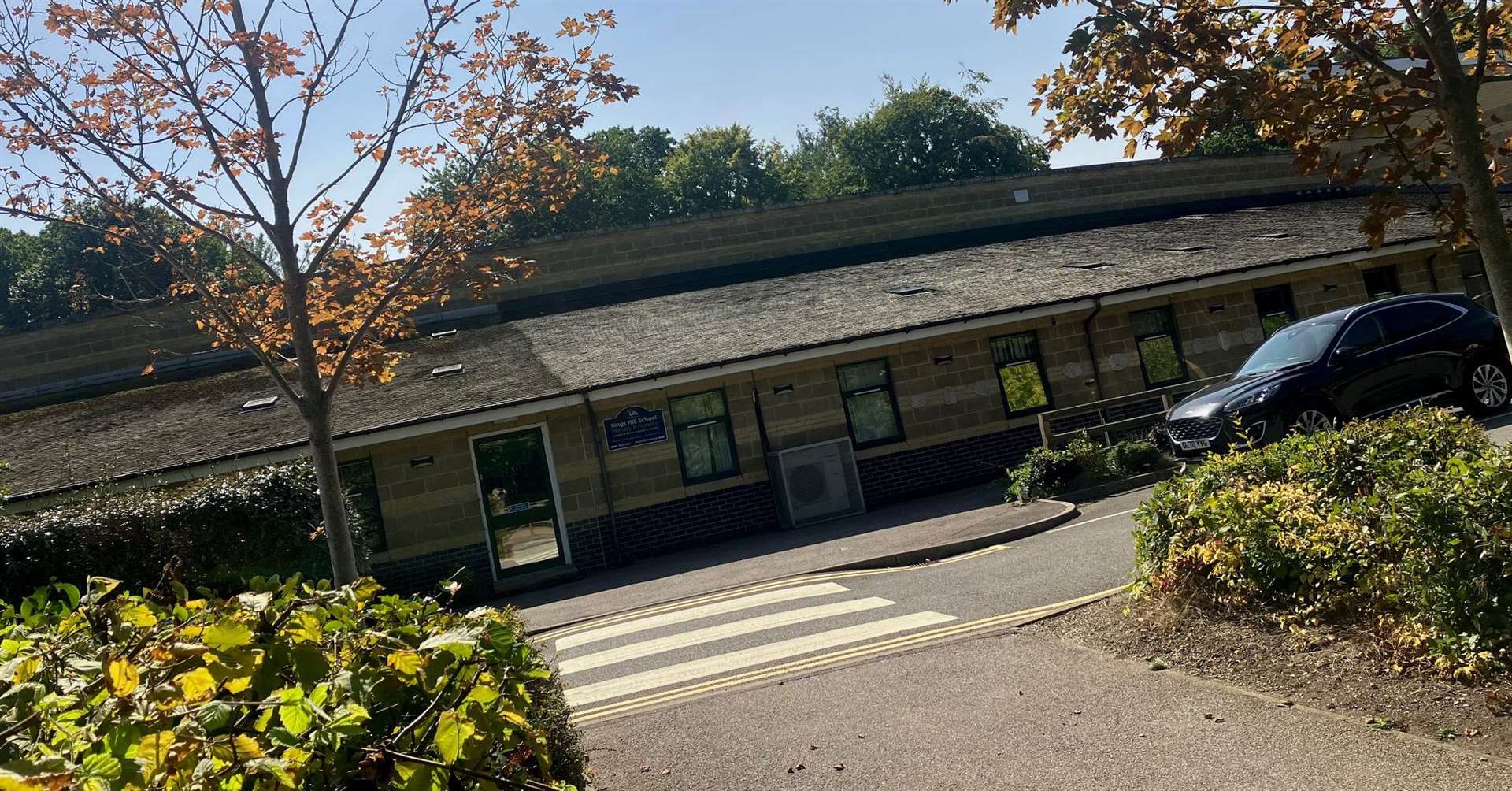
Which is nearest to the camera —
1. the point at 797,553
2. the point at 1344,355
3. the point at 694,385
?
the point at 1344,355

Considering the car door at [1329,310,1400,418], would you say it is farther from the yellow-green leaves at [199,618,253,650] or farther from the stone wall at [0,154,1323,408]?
the stone wall at [0,154,1323,408]

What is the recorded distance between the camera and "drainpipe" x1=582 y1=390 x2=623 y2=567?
18.5 metres

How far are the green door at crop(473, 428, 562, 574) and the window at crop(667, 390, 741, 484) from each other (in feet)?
7.54

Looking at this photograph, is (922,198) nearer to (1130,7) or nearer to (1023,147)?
(1130,7)

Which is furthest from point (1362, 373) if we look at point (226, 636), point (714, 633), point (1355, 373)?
point (226, 636)

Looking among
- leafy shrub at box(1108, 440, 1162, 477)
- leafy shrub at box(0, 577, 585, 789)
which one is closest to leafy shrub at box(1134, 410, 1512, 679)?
leafy shrub at box(0, 577, 585, 789)

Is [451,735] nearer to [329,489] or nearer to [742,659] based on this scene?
[742,659]

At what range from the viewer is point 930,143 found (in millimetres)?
62531

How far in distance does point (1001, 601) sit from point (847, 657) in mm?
1784

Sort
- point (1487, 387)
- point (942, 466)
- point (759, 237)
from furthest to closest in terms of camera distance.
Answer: point (759, 237), point (942, 466), point (1487, 387)

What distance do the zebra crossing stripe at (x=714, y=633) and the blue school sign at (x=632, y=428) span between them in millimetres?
8497

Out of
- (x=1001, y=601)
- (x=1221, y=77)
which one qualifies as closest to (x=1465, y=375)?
(x=1001, y=601)

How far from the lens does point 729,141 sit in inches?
2501

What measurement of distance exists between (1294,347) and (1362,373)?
0.89m
